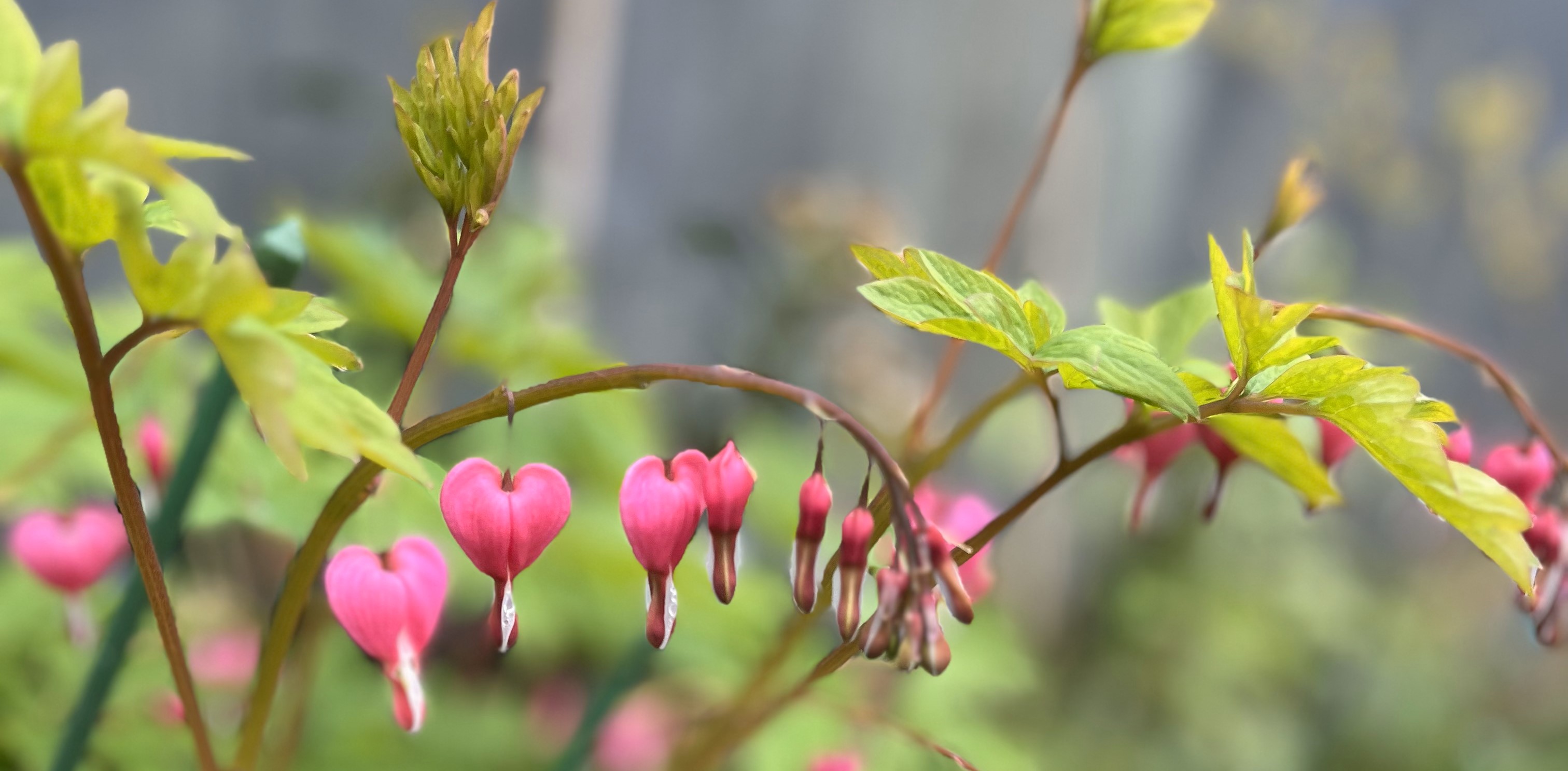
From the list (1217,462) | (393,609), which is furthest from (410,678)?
(1217,462)

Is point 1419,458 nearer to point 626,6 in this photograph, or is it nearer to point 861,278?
point 861,278

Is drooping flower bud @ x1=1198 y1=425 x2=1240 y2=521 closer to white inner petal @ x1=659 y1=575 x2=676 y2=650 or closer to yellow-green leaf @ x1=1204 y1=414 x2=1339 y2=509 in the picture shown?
yellow-green leaf @ x1=1204 y1=414 x2=1339 y2=509

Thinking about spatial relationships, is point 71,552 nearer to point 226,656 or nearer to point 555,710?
point 226,656

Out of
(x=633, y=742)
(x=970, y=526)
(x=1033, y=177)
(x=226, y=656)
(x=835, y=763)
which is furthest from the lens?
(x=633, y=742)

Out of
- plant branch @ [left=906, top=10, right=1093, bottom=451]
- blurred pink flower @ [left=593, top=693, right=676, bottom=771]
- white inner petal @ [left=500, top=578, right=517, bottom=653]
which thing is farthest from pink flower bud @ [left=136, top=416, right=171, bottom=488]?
blurred pink flower @ [left=593, top=693, right=676, bottom=771]

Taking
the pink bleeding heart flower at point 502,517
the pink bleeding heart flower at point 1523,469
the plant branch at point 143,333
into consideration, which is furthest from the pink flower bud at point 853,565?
the pink bleeding heart flower at point 1523,469

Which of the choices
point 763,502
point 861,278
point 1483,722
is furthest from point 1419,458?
point 1483,722
